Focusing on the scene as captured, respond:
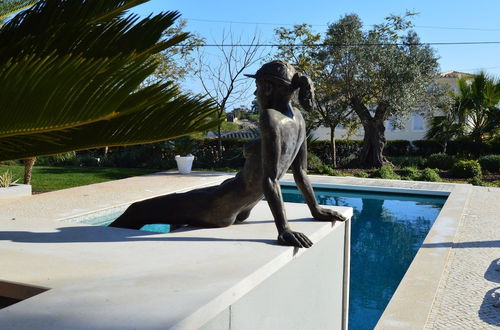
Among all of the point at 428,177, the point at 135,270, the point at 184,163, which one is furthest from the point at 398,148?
the point at 135,270

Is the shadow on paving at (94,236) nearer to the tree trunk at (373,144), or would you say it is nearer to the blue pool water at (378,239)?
the blue pool water at (378,239)

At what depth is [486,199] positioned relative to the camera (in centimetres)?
1134

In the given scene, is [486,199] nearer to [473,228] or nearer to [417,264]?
[473,228]

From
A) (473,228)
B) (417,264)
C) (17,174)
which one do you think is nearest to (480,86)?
(473,228)

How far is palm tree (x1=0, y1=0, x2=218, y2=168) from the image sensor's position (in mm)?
1697

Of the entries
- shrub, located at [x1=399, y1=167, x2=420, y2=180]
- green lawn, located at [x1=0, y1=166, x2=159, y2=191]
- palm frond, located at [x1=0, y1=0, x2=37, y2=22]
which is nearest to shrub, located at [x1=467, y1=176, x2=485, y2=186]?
shrub, located at [x1=399, y1=167, x2=420, y2=180]

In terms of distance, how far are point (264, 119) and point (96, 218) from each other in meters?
6.34

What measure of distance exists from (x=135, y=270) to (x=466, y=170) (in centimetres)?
1567

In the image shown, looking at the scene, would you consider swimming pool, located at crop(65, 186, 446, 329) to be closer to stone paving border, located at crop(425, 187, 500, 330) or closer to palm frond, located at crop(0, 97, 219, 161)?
stone paving border, located at crop(425, 187, 500, 330)

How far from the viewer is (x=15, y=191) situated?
33.1ft

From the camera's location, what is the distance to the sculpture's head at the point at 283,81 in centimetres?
332

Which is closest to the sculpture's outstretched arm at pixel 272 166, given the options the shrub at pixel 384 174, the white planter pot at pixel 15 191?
the white planter pot at pixel 15 191

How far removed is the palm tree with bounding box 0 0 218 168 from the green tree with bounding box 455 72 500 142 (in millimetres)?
20433

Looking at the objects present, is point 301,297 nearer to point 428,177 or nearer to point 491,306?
point 491,306
